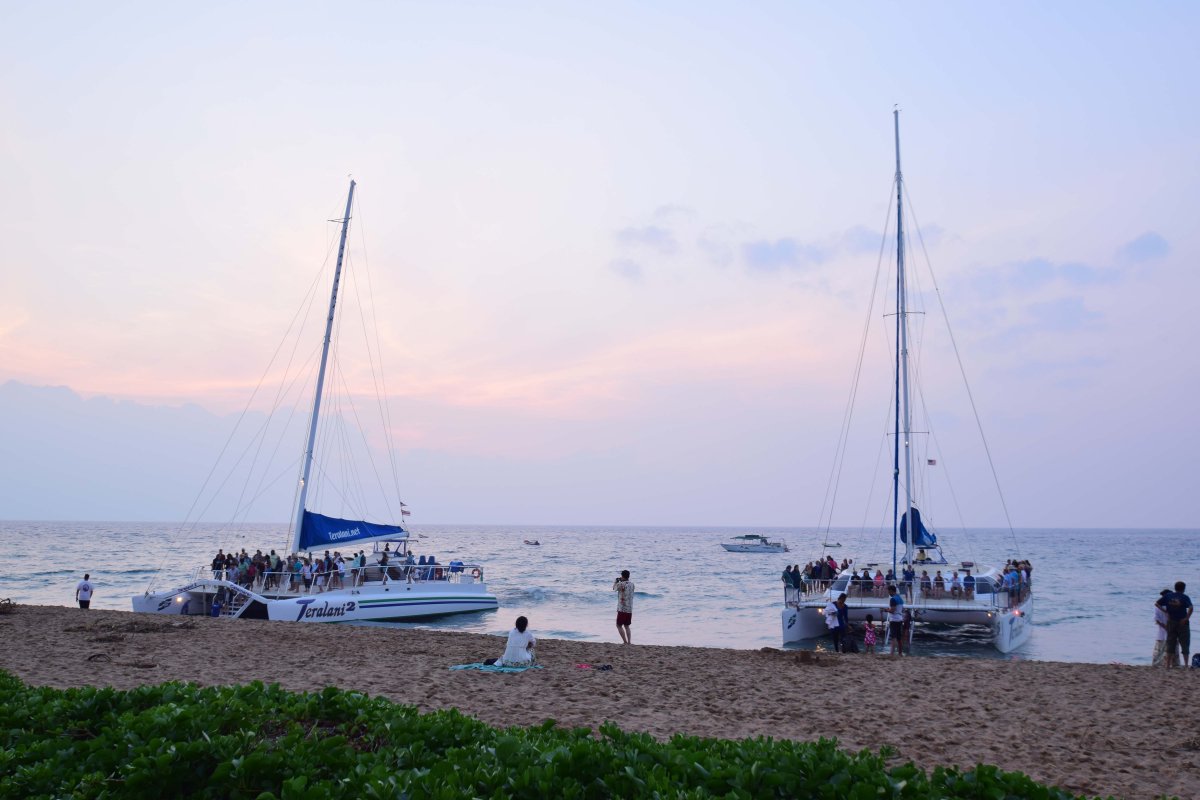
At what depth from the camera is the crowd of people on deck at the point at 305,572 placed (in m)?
28.7

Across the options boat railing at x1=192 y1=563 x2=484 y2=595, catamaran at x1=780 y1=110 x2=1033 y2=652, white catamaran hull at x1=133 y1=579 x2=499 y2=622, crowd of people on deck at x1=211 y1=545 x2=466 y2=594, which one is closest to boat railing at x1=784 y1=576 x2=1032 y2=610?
catamaran at x1=780 y1=110 x2=1033 y2=652

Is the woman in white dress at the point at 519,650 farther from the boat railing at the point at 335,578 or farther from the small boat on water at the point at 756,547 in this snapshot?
the small boat on water at the point at 756,547

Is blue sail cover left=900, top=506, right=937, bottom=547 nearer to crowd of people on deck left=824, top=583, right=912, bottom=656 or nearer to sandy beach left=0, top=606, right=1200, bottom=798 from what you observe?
crowd of people on deck left=824, top=583, right=912, bottom=656

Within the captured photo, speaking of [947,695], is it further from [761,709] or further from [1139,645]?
[1139,645]

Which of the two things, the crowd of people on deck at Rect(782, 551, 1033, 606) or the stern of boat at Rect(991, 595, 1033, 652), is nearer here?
the stern of boat at Rect(991, 595, 1033, 652)

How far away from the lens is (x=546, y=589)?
53062 millimetres

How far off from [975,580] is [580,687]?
17704 mm

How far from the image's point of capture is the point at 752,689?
43.7ft

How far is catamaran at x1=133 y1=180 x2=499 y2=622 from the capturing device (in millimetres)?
26906

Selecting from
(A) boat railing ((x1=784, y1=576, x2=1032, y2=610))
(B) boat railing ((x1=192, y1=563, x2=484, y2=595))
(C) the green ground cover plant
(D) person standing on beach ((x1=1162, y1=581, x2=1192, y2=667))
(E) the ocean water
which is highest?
(C) the green ground cover plant

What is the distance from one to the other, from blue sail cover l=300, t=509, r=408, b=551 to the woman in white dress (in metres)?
17.1

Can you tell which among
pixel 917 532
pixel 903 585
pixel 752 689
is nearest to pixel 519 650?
pixel 752 689

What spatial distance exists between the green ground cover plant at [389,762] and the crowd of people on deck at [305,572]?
23.1m

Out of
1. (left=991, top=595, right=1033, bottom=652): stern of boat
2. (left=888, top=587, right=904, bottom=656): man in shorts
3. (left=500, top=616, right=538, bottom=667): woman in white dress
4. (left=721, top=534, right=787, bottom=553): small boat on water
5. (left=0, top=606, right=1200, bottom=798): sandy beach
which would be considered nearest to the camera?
(left=0, top=606, right=1200, bottom=798): sandy beach
